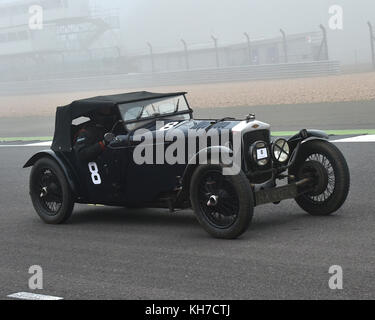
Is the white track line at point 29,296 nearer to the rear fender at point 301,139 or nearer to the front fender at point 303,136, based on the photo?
the rear fender at point 301,139

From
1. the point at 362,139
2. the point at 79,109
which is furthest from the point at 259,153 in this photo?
the point at 362,139

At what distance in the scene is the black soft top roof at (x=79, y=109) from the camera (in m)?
8.35

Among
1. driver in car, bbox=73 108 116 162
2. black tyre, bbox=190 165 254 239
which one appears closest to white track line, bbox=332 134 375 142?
driver in car, bbox=73 108 116 162

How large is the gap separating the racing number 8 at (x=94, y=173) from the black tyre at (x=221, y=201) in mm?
1365

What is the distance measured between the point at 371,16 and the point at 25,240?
96.8 metres

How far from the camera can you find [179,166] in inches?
302

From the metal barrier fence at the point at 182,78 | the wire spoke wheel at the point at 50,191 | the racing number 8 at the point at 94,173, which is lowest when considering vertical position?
the wire spoke wheel at the point at 50,191

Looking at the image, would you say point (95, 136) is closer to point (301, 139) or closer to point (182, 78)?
point (301, 139)

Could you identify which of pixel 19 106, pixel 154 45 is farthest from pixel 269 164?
pixel 154 45

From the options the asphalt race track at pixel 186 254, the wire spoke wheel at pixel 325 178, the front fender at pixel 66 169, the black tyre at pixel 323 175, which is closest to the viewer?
the asphalt race track at pixel 186 254

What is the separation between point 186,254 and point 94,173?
192cm

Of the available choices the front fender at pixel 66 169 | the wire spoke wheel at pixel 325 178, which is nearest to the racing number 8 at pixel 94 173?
the front fender at pixel 66 169

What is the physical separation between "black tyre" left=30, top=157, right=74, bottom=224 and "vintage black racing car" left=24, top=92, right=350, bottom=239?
0.01 m
